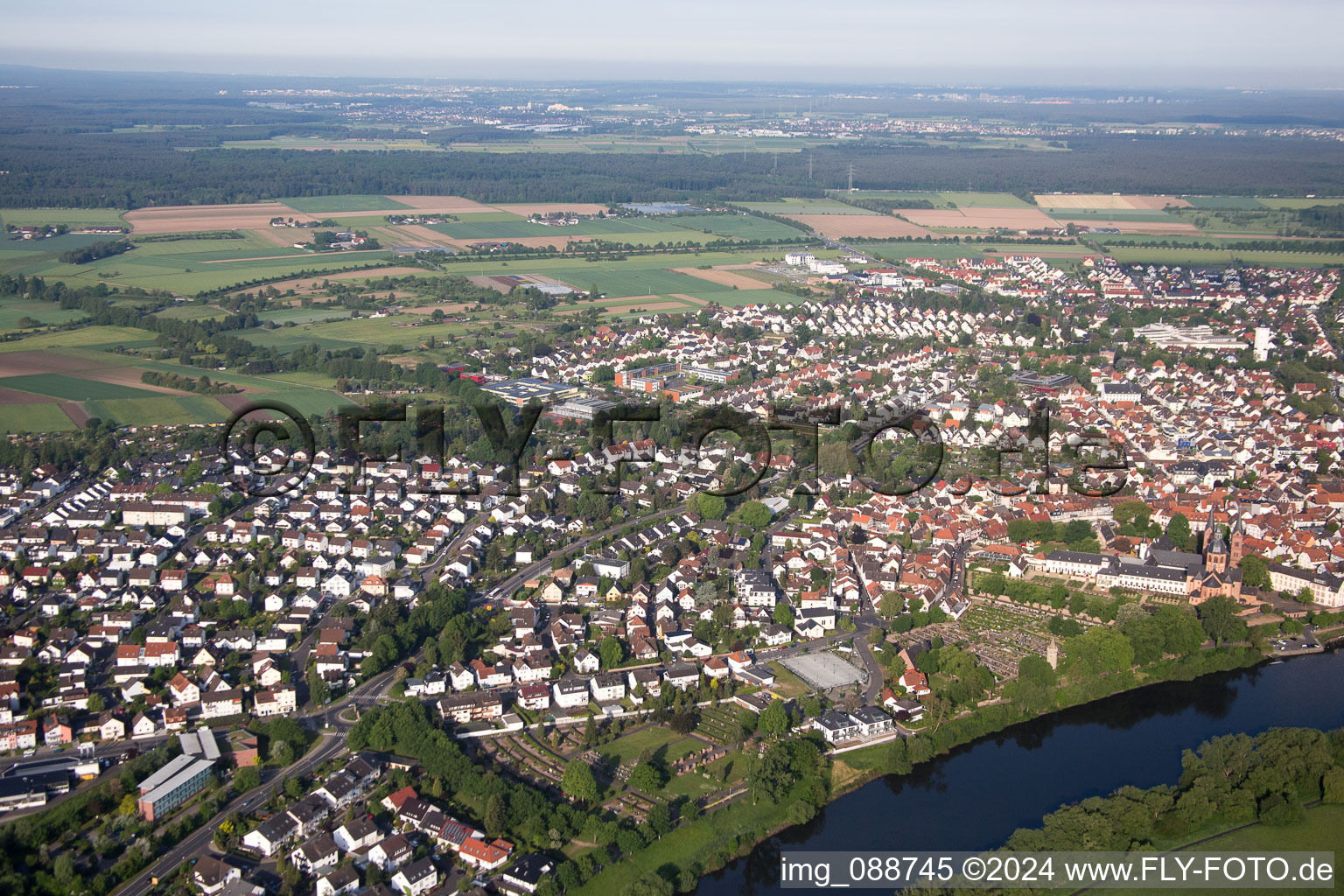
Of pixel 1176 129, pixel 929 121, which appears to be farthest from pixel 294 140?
pixel 1176 129

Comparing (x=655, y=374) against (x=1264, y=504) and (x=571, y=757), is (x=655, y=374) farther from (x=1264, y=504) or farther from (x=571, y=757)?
(x=571, y=757)

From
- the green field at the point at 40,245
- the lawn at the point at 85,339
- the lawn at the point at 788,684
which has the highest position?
the green field at the point at 40,245

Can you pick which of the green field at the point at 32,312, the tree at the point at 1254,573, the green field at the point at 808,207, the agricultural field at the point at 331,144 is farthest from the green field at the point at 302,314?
the agricultural field at the point at 331,144

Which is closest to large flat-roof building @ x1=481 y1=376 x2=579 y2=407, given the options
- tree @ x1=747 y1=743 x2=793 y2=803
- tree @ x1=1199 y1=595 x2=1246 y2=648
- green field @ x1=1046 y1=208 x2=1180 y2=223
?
tree @ x1=747 y1=743 x2=793 y2=803

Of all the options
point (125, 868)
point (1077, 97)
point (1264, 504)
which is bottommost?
point (125, 868)

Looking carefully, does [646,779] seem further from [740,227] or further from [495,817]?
[740,227]

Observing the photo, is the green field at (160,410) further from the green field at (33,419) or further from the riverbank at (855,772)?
the riverbank at (855,772)
